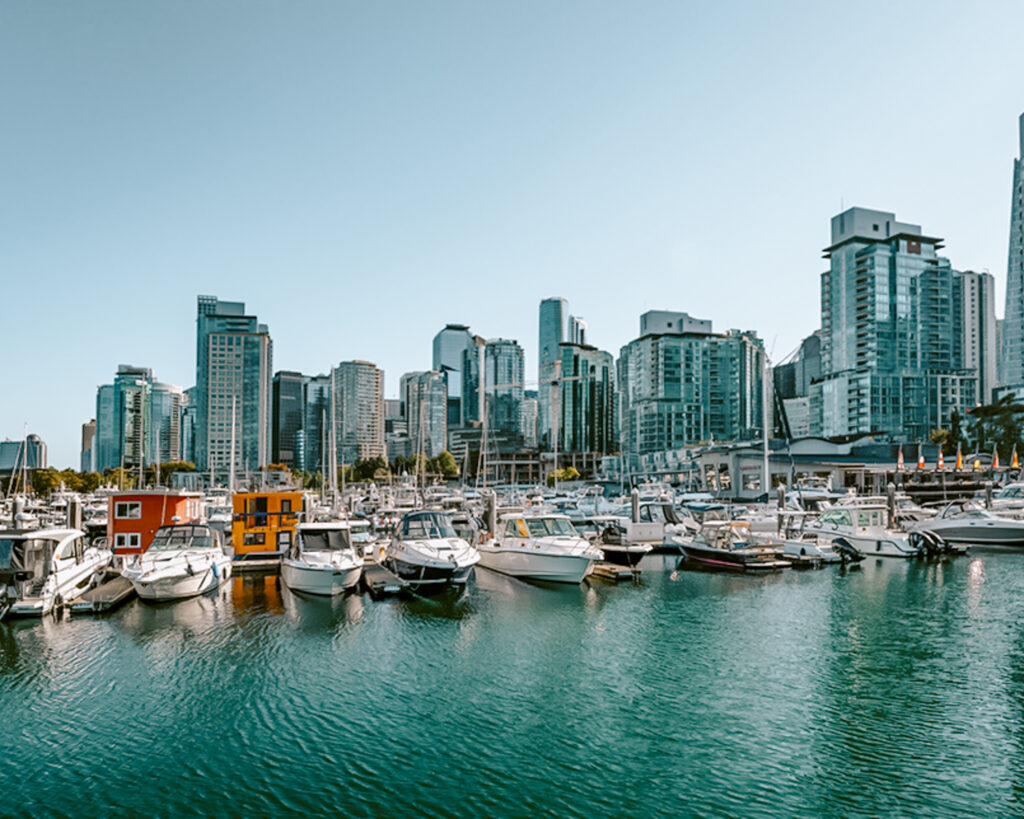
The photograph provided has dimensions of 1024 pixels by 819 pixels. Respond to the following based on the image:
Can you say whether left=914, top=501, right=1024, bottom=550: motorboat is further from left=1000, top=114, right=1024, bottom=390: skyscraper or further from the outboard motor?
left=1000, top=114, right=1024, bottom=390: skyscraper

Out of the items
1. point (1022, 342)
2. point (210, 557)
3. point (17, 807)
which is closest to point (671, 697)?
point (17, 807)

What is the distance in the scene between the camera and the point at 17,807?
12516mm

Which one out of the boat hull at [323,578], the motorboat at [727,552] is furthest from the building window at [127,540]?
the motorboat at [727,552]

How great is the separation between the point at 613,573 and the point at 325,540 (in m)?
14.2

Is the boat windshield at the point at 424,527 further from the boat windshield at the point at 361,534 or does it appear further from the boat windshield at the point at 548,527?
the boat windshield at the point at 361,534

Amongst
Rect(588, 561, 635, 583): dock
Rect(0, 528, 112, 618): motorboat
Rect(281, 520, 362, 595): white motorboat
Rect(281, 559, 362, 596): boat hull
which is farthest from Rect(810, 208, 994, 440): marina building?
Rect(0, 528, 112, 618): motorboat

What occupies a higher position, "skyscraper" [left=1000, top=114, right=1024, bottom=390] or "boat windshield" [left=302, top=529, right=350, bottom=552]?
"skyscraper" [left=1000, top=114, right=1024, bottom=390]

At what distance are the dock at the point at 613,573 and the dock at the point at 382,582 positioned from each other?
32.4 ft

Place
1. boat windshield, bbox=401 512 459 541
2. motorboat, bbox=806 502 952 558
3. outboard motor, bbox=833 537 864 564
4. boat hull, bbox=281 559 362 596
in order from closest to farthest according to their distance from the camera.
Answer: boat hull, bbox=281 559 362 596
boat windshield, bbox=401 512 459 541
outboard motor, bbox=833 537 864 564
motorboat, bbox=806 502 952 558

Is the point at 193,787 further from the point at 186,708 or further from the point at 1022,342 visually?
the point at 1022,342

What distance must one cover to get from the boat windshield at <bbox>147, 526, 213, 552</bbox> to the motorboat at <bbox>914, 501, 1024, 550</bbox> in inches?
1819

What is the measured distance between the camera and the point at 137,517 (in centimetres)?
3603

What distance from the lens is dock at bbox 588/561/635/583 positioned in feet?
117

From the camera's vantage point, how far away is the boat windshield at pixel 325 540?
3219cm
